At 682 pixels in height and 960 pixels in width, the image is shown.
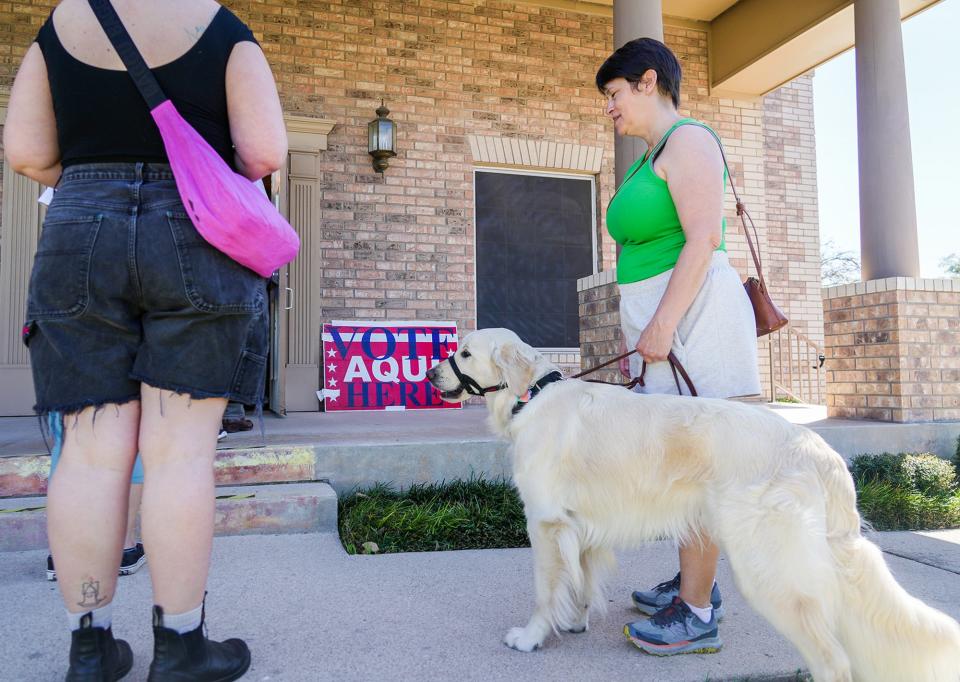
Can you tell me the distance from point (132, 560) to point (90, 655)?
126cm

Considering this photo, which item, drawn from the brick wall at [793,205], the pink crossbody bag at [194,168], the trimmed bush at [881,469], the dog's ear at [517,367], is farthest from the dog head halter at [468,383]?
the brick wall at [793,205]

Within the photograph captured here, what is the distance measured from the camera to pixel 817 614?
6.08ft

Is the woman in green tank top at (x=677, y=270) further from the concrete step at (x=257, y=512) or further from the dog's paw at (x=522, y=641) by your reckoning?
the concrete step at (x=257, y=512)

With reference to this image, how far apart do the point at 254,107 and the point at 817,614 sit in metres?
2.00

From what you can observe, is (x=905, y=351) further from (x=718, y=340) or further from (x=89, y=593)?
(x=89, y=593)

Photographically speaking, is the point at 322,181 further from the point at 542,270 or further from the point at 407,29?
the point at 542,270

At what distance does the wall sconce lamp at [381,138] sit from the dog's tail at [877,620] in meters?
6.13

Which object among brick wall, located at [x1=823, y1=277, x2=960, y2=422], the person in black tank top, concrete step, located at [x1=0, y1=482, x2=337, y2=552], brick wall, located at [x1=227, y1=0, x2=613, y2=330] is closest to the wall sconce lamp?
brick wall, located at [x1=227, y1=0, x2=613, y2=330]

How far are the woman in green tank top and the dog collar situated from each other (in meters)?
0.34

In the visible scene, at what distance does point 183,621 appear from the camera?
1.79m

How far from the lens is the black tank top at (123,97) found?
70.1 inches

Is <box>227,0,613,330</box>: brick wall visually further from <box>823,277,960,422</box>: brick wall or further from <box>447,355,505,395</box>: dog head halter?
<box>447,355,505,395</box>: dog head halter

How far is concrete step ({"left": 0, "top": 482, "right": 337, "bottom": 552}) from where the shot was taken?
3324mm

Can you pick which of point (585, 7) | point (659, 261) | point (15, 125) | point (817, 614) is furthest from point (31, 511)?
point (585, 7)
